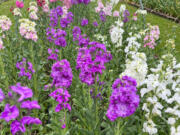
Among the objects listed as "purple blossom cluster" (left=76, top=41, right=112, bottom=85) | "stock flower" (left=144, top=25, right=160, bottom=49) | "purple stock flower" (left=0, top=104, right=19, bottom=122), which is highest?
"stock flower" (left=144, top=25, right=160, bottom=49)

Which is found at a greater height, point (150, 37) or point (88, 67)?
point (150, 37)

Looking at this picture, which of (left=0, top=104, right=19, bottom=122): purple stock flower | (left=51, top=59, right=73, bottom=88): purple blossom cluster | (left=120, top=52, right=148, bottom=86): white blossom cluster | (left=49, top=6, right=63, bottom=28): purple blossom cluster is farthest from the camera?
(left=49, top=6, right=63, bottom=28): purple blossom cluster

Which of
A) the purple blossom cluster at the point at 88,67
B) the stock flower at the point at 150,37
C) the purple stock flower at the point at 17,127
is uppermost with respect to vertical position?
the stock flower at the point at 150,37

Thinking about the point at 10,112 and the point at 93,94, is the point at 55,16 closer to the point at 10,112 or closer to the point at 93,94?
A: the point at 93,94

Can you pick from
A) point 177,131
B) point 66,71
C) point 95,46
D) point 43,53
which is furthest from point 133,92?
point 43,53

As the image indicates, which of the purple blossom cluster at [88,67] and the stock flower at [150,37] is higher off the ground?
the stock flower at [150,37]

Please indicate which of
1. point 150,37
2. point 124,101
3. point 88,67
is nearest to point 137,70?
point 88,67

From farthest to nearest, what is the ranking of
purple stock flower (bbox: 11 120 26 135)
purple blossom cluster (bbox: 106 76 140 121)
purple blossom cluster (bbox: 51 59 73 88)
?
purple blossom cluster (bbox: 51 59 73 88) → purple blossom cluster (bbox: 106 76 140 121) → purple stock flower (bbox: 11 120 26 135)

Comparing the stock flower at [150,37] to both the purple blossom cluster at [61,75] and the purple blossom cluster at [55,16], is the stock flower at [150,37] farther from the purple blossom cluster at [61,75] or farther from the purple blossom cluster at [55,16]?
the purple blossom cluster at [61,75]

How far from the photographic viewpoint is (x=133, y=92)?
69.5 inches

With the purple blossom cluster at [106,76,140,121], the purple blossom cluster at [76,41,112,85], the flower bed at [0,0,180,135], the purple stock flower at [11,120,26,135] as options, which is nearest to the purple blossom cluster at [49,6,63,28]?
the flower bed at [0,0,180,135]

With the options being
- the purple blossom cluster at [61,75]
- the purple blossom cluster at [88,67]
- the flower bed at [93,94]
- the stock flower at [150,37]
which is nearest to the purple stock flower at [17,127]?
the flower bed at [93,94]

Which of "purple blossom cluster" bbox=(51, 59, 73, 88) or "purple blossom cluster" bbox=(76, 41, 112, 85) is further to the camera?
"purple blossom cluster" bbox=(76, 41, 112, 85)

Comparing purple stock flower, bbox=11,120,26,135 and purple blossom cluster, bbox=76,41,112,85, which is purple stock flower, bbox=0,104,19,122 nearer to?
purple stock flower, bbox=11,120,26,135
